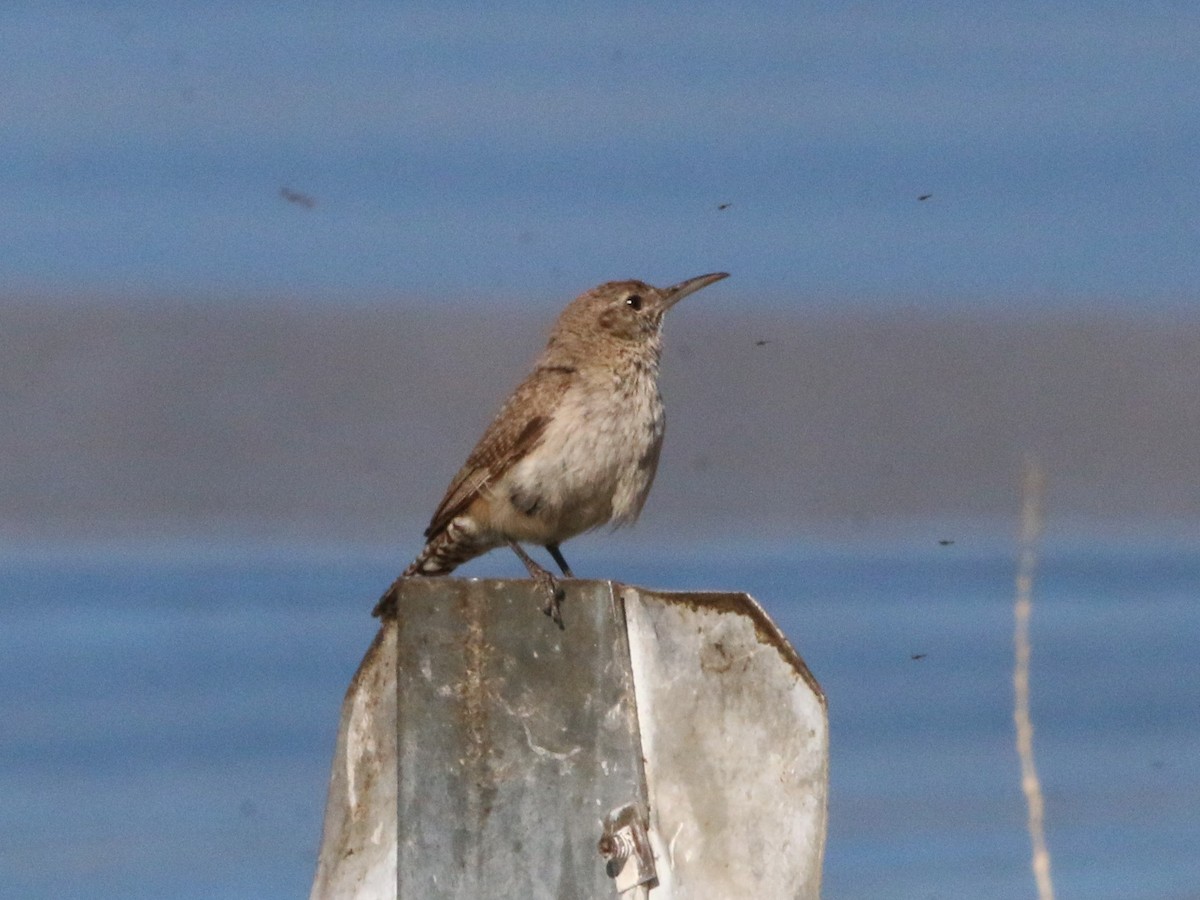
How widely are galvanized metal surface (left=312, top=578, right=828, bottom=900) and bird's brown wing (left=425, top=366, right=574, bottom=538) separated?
303 cm

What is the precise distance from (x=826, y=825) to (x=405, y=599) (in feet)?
3.04

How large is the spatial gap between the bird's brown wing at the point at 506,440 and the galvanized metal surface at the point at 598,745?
3.03 meters

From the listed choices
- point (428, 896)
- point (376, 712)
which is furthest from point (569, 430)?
point (428, 896)

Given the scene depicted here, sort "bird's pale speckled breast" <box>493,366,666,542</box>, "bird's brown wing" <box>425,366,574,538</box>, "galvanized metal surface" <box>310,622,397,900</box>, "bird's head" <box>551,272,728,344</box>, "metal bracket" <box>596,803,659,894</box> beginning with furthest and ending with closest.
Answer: "bird's head" <box>551,272,728,344</box> < "bird's brown wing" <box>425,366,574,538</box> < "bird's pale speckled breast" <box>493,366,666,542</box> < "galvanized metal surface" <box>310,622,397,900</box> < "metal bracket" <box>596,803,659,894</box>

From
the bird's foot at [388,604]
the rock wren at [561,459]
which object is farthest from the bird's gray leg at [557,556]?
the bird's foot at [388,604]

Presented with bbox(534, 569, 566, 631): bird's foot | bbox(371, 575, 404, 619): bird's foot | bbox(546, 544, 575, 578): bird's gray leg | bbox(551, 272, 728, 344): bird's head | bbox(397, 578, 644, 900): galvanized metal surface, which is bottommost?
bbox(397, 578, 644, 900): galvanized metal surface

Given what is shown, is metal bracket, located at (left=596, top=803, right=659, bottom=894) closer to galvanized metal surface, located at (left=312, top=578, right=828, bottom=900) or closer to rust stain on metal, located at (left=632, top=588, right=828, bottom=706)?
galvanized metal surface, located at (left=312, top=578, right=828, bottom=900)

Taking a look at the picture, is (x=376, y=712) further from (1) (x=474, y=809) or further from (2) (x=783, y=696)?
(2) (x=783, y=696)

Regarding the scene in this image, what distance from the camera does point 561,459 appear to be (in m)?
6.41

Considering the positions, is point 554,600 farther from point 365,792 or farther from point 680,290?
point 680,290

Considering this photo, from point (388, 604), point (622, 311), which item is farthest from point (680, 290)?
point (388, 604)

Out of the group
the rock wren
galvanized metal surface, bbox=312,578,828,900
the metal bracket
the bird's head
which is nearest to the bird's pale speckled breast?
the rock wren

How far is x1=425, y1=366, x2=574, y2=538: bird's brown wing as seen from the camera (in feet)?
21.4

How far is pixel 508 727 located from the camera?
3.39 metres
